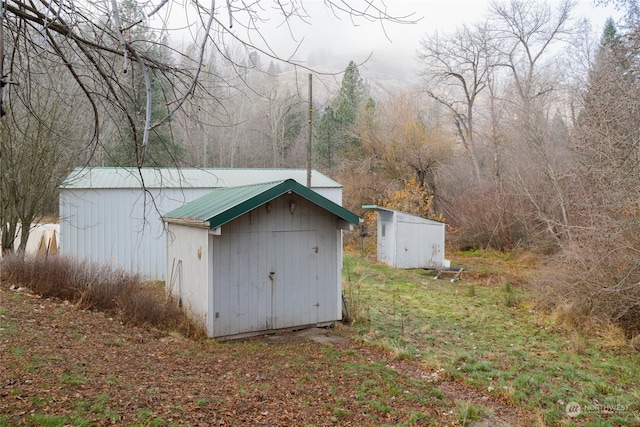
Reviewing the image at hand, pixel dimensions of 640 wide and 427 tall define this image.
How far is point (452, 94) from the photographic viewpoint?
83.4 ft

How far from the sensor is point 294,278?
748cm

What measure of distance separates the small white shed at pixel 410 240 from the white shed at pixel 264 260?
8911 millimetres

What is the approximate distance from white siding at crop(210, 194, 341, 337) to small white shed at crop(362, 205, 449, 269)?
29.3 feet

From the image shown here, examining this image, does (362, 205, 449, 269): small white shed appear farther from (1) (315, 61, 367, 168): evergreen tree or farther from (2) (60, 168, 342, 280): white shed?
(1) (315, 61, 367, 168): evergreen tree

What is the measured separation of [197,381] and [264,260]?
270 centimetres

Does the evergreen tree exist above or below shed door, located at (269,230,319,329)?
above

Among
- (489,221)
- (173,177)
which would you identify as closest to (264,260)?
(173,177)

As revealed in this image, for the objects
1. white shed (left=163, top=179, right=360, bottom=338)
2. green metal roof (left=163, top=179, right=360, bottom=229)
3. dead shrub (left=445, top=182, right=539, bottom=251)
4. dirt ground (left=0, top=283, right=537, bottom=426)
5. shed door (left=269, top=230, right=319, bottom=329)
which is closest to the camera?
dirt ground (left=0, top=283, right=537, bottom=426)

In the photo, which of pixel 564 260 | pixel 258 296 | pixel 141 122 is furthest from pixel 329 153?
pixel 141 122

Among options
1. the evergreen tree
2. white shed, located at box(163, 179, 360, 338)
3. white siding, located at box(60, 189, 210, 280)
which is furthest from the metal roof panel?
the evergreen tree

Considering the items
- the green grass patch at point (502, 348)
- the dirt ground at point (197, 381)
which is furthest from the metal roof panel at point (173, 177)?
the green grass patch at point (502, 348)

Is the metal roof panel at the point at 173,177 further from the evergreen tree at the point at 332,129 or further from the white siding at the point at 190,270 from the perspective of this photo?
the evergreen tree at the point at 332,129

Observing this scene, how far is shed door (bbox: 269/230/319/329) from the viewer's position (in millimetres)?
7336

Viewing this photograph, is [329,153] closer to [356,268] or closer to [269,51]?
[356,268]
